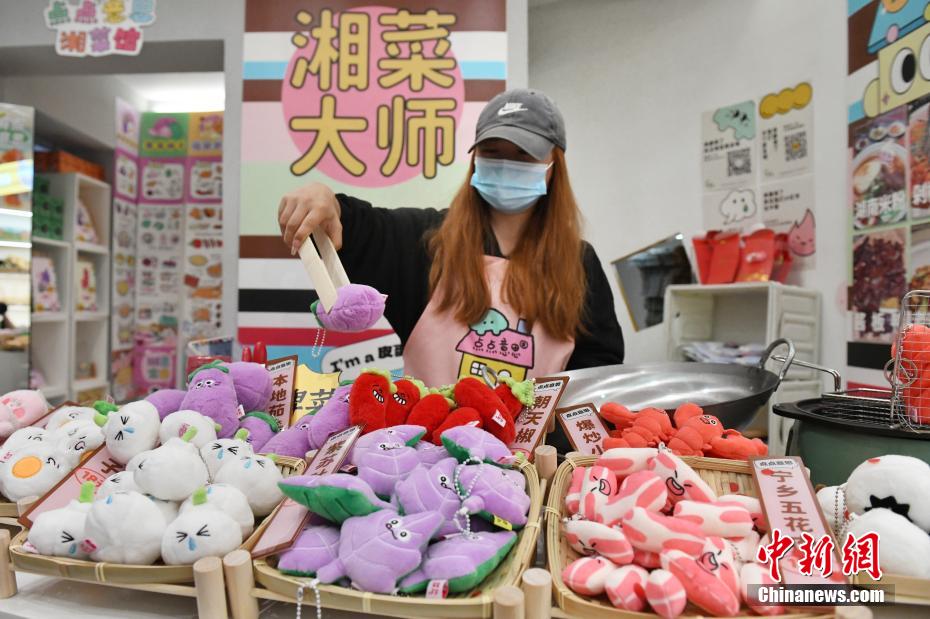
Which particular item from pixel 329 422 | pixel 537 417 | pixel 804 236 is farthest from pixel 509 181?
pixel 804 236

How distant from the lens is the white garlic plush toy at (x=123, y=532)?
673 millimetres

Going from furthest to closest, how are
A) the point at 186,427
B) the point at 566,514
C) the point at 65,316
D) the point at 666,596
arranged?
the point at 65,316 < the point at 186,427 < the point at 566,514 < the point at 666,596

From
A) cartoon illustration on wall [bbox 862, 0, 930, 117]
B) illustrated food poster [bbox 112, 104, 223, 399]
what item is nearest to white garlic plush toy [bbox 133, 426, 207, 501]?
cartoon illustration on wall [bbox 862, 0, 930, 117]

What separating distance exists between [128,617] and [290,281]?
212 cm

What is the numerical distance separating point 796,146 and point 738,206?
1.37 feet

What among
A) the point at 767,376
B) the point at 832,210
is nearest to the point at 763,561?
the point at 767,376

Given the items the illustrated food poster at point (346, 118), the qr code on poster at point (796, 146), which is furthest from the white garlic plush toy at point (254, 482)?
the qr code on poster at point (796, 146)

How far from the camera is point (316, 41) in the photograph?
269 centimetres

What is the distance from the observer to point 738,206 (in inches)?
126

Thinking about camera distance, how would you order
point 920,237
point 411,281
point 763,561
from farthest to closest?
point 920,237 < point 411,281 < point 763,561

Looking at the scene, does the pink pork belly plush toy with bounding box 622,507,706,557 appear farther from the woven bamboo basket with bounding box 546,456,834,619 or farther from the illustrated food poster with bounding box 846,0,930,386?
the illustrated food poster with bounding box 846,0,930,386

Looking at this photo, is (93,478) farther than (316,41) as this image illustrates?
No

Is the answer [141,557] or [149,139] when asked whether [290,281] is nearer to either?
[141,557]

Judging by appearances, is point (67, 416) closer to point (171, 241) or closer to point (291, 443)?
point (291, 443)
